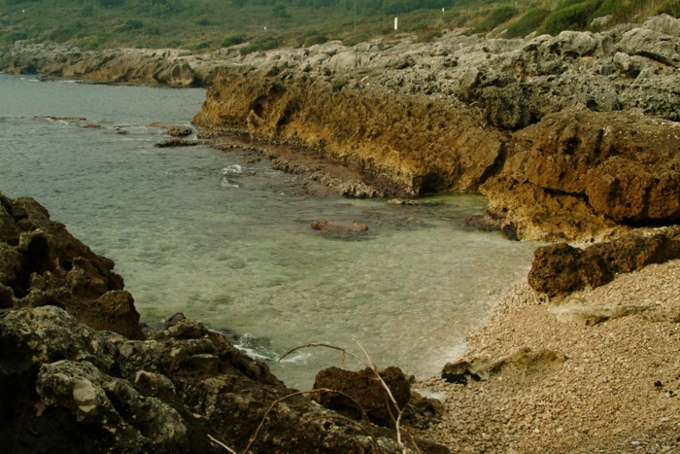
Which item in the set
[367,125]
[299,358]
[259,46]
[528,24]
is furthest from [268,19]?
[299,358]

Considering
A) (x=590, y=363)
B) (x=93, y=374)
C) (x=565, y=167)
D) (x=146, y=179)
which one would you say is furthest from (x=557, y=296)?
(x=146, y=179)

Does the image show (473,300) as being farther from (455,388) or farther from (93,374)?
(93,374)

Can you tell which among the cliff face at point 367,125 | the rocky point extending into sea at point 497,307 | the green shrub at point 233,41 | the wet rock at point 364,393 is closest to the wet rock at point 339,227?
the rocky point extending into sea at point 497,307

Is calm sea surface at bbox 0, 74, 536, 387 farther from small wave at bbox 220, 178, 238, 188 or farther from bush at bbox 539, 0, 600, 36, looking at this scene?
bush at bbox 539, 0, 600, 36

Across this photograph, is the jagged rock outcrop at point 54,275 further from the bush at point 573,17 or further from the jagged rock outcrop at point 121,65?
the jagged rock outcrop at point 121,65

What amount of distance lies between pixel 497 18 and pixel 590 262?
54264mm

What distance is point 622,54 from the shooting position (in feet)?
70.6

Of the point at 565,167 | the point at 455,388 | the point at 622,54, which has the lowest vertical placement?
the point at 455,388

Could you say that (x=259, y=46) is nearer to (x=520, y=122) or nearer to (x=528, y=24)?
(x=528, y=24)

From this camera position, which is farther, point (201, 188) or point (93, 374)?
point (201, 188)

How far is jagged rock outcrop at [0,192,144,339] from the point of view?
25.5 ft

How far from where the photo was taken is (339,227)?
1656cm

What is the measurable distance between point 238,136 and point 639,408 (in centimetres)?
2627

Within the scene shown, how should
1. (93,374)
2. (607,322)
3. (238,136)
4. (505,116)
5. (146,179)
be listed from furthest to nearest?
(238,136) < (146,179) < (505,116) < (607,322) < (93,374)
